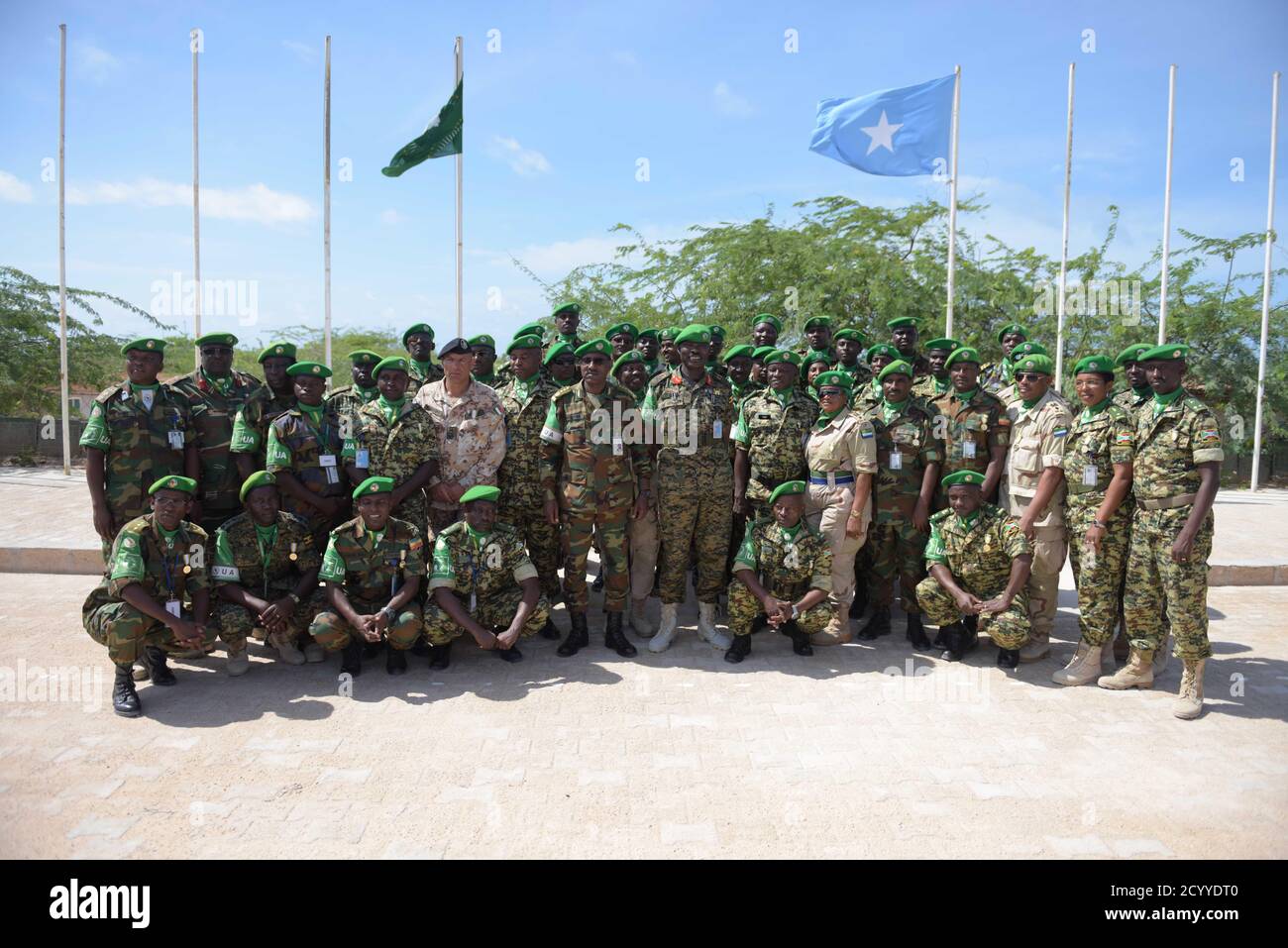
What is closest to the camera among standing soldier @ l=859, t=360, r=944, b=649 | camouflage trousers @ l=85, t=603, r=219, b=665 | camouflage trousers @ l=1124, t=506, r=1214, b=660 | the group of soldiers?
camouflage trousers @ l=85, t=603, r=219, b=665

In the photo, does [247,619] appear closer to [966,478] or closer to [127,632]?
[127,632]

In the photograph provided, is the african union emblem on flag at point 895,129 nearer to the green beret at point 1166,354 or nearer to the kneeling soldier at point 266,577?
the green beret at point 1166,354

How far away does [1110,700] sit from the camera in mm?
4910

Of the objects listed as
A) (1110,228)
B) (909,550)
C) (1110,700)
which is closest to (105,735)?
(909,550)

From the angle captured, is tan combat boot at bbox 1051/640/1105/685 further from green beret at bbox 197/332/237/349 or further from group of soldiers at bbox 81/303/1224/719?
green beret at bbox 197/332/237/349

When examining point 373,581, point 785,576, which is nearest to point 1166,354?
point 785,576

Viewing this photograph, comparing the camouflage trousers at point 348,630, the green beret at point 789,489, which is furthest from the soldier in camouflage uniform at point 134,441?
the green beret at point 789,489

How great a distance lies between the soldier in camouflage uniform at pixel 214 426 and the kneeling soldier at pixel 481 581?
1747 mm

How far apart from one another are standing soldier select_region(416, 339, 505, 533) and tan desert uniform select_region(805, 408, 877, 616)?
2324 millimetres

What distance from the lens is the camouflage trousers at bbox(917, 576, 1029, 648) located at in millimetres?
5305

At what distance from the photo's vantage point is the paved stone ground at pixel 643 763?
10.7ft

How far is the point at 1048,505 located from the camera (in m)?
5.57

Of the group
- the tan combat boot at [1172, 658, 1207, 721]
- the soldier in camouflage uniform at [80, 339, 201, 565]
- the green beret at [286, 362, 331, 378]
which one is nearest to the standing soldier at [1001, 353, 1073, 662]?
the tan combat boot at [1172, 658, 1207, 721]

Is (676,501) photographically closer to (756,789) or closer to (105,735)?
(756,789)
